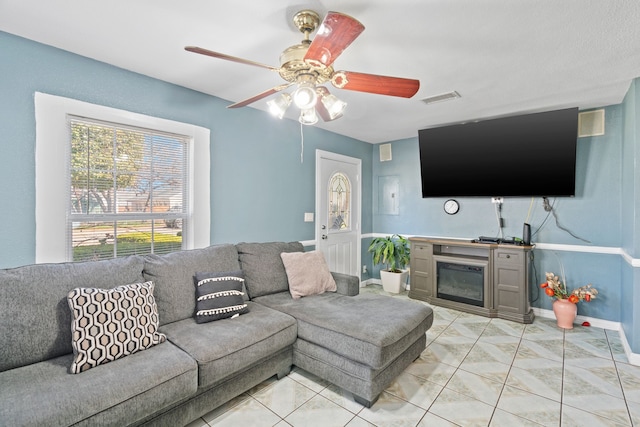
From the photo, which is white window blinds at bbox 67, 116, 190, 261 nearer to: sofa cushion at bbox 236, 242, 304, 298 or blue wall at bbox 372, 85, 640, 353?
sofa cushion at bbox 236, 242, 304, 298

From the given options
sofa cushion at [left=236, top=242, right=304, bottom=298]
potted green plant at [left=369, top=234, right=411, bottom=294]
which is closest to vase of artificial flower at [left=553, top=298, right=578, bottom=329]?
potted green plant at [left=369, top=234, right=411, bottom=294]

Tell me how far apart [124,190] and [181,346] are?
4.64ft

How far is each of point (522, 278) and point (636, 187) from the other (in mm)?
1341

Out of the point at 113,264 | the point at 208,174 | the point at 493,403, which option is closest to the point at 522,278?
the point at 493,403

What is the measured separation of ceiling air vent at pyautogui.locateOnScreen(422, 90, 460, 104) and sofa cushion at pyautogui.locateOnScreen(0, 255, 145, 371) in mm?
3178

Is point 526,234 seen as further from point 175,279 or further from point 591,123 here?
point 175,279

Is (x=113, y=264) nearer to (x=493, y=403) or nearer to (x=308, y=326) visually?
(x=308, y=326)

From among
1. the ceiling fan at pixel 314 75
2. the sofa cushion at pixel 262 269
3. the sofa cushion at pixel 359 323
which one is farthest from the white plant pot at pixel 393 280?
the ceiling fan at pixel 314 75

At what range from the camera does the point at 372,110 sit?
11.0ft

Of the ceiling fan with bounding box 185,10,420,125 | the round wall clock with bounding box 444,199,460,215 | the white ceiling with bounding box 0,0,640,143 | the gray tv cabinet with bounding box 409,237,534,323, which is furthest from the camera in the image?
the round wall clock with bounding box 444,199,460,215

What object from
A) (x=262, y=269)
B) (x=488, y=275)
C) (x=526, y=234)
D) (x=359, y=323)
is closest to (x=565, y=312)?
(x=488, y=275)

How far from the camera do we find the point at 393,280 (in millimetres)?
4508

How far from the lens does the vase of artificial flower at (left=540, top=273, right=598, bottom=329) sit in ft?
10.3

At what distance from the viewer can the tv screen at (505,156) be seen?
3.16m
